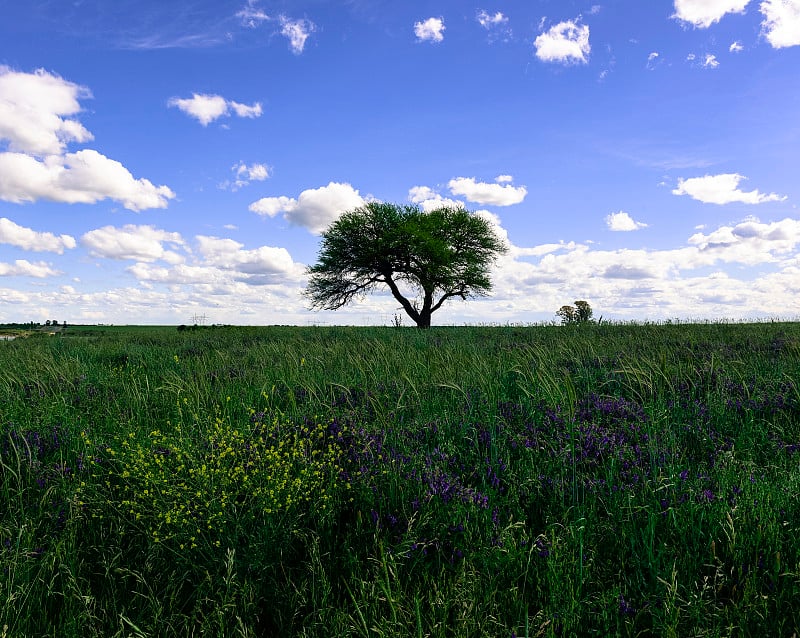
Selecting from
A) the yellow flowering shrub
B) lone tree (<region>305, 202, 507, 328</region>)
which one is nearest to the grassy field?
the yellow flowering shrub

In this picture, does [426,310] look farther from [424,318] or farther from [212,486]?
[212,486]

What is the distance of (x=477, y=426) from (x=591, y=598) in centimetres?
187

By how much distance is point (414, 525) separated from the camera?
2.80 meters

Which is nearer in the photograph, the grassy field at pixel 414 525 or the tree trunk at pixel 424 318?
the grassy field at pixel 414 525

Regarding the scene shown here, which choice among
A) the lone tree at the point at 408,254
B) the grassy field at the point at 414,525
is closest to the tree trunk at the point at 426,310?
the lone tree at the point at 408,254

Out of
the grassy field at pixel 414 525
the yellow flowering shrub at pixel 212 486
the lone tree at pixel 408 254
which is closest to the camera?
the grassy field at pixel 414 525

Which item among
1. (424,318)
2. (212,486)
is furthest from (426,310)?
(212,486)

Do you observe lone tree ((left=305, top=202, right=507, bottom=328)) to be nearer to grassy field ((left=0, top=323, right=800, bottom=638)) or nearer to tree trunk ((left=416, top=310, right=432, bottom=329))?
tree trunk ((left=416, top=310, right=432, bottom=329))

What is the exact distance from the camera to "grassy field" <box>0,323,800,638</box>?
2277mm

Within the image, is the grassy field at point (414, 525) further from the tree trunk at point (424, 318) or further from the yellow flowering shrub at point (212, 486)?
the tree trunk at point (424, 318)

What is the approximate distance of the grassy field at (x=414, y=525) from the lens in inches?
89.7

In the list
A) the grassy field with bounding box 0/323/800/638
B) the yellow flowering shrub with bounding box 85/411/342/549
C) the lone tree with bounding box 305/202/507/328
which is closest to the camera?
the grassy field with bounding box 0/323/800/638

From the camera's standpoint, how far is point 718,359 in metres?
7.07

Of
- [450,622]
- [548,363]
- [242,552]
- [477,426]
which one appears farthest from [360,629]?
[548,363]
